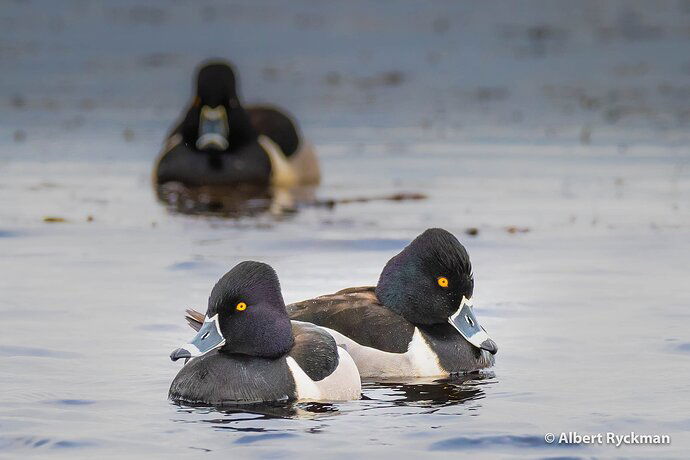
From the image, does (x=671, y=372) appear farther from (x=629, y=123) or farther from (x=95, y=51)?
(x=95, y=51)

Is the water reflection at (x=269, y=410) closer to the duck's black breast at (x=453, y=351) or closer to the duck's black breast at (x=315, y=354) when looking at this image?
the duck's black breast at (x=315, y=354)

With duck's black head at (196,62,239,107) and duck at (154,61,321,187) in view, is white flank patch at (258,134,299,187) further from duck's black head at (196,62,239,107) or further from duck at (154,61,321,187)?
duck's black head at (196,62,239,107)

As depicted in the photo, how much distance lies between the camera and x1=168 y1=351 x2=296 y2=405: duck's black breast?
30.7ft

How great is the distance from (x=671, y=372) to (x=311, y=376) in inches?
91.3

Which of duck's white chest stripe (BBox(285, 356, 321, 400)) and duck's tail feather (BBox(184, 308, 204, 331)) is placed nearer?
duck's white chest stripe (BBox(285, 356, 321, 400))

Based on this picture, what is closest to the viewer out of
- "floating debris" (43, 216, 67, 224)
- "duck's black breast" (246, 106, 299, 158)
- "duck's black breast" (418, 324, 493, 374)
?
"duck's black breast" (418, 324, 493, 374)

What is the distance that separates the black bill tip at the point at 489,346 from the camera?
10438mm

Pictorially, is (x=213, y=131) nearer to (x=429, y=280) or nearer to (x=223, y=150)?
(x=223, y=150)

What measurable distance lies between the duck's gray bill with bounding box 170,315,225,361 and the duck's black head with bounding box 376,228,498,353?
5.46 feet

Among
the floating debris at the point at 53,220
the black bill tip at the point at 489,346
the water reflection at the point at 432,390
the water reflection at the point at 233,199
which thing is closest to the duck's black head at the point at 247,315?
the water reflection at the point at 432,390

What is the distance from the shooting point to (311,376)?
9547 mm

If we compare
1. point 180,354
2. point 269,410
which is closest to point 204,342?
point 180,354

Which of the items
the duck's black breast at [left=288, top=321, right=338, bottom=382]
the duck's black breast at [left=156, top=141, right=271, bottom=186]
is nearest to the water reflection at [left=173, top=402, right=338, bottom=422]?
the duck's black breast at [left=288, top=321, right=338, bottom=382]

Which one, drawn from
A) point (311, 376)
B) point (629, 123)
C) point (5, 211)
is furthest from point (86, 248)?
point (629, 123)
